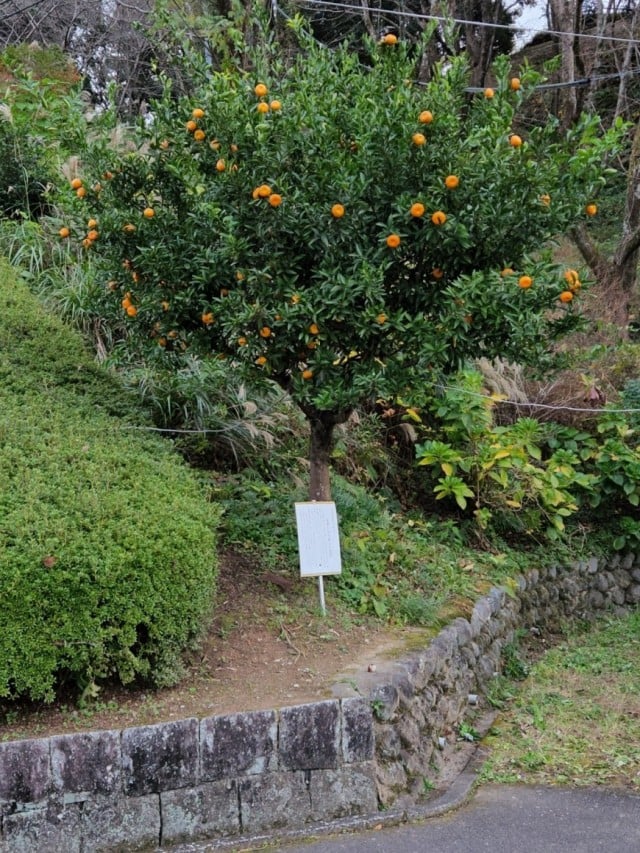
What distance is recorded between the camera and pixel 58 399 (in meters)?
5.38

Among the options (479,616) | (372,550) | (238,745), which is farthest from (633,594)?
(238,745)

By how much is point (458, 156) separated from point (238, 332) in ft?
5.26

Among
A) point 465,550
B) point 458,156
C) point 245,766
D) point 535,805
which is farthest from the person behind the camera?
point 465,550

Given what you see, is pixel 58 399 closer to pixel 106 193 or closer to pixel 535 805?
pixel 106 193

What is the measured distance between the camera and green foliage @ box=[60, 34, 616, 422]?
4332 millimetres

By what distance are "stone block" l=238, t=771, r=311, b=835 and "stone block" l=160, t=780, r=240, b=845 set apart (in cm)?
5

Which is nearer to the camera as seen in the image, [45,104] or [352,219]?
[352,219]

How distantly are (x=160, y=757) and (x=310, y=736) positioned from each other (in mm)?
717

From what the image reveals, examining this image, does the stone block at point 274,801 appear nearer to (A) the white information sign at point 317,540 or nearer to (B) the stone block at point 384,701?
(B) the stone block at point 384,701

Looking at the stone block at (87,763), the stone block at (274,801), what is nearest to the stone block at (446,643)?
the stone block at (274,801)

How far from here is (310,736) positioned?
3695mm

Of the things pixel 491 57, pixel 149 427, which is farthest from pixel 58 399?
pixel 491 57

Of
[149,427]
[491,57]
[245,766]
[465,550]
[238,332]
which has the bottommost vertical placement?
[245,766]

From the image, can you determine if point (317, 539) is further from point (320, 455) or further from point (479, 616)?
point (479, 616)
